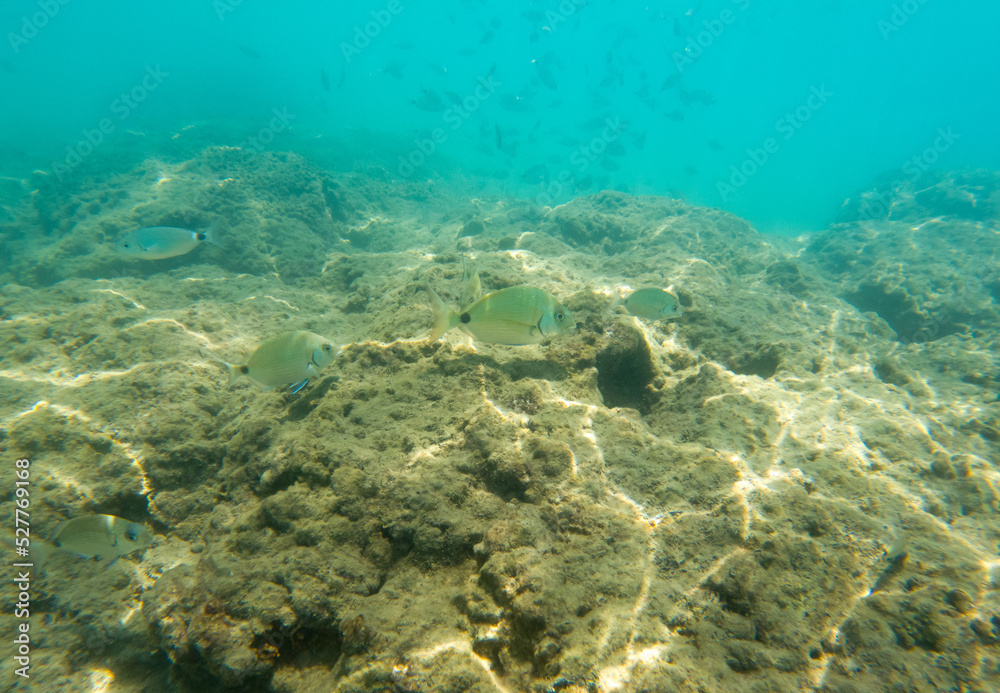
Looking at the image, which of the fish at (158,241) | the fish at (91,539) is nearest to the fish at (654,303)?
the fish at (91,539)

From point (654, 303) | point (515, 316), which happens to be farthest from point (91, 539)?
point (654, 303)

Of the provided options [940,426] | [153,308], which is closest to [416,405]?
[153,308]

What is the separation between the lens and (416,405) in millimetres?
2826

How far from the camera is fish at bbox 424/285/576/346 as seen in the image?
2.47 meters

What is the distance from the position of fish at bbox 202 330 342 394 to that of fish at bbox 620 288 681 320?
289 centimetres

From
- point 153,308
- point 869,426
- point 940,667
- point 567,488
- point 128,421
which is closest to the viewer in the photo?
point 940,667

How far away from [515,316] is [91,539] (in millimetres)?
2949

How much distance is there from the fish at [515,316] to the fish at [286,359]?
0.89 m

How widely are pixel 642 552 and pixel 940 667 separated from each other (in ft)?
4.06

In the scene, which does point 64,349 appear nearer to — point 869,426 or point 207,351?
point 207,351

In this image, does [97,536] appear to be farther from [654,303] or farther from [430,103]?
[430,103]

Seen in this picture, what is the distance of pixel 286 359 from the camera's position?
2650mm

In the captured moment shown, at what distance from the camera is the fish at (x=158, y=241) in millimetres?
4676

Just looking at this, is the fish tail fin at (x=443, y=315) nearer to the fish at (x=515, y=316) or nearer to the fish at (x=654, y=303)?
the fish at (x=515, y=316)
